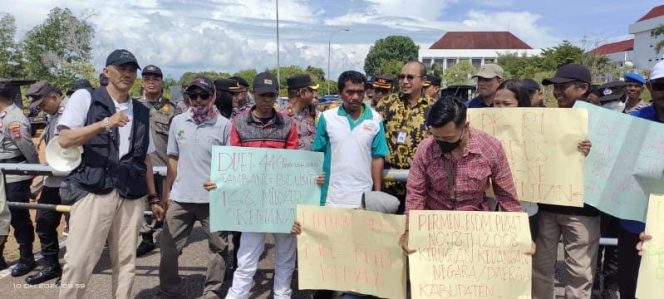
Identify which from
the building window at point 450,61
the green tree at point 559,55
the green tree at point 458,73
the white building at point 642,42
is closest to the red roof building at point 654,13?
the white building at point 642,42

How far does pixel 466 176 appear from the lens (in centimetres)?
287

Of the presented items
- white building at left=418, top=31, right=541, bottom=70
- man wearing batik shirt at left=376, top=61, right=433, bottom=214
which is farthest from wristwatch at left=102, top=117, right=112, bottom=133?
white building at left=418, top=31, right=541, bottom=70

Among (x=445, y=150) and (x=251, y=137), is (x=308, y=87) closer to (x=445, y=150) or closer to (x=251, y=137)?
(x=251, y=137)

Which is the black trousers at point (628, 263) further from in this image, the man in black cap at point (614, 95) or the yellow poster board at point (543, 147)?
the man in black cap at point (614, 95)

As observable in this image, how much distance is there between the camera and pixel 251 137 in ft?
12.8

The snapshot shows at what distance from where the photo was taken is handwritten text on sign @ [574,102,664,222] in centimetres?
296

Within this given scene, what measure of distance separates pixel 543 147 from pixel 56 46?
5795 cm

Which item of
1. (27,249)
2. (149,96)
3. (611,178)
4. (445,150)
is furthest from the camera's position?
(149,96)

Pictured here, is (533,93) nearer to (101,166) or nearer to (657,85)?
(657,85)

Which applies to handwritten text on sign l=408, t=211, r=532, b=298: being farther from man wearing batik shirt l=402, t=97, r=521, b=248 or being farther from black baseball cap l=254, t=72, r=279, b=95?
black baseball cap l=254, t=72, r=279, b=95

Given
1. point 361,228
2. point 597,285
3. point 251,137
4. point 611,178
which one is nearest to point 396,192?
point 361,228

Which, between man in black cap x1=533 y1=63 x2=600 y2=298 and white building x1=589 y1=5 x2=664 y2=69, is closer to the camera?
man in black cap x1=533 y1=63 x2=600 y2=298

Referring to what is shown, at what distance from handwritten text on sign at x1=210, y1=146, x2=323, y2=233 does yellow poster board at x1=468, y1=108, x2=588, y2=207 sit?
4.41ft

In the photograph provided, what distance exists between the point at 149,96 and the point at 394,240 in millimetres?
3969
